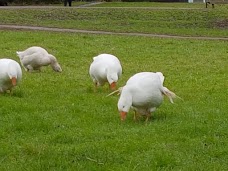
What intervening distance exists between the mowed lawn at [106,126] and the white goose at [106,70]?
0.95 ft

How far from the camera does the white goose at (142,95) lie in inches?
336

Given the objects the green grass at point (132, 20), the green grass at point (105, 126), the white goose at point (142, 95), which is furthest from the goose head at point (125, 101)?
the green grass at point (132, 20)

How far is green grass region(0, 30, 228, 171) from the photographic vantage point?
6.96 metres

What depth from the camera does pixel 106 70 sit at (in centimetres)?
1058

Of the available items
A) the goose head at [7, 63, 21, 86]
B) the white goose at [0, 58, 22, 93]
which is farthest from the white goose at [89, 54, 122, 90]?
the goose head at [7, 63, 21, 86]

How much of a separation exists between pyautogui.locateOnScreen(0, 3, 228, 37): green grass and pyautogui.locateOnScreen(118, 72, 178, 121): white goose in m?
16.2

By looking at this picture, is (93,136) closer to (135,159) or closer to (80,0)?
(135,159)

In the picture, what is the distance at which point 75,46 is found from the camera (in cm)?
1933

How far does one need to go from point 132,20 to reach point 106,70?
807 inches

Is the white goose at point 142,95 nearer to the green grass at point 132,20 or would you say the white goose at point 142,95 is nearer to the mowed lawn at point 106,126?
the mowed lawn at point 106,126

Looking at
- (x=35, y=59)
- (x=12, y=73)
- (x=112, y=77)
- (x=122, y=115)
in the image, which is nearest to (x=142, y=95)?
(x=122, y=115)

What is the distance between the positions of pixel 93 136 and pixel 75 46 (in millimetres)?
11537

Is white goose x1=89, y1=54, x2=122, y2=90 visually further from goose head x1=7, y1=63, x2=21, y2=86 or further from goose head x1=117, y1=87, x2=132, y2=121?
goose head x1=117, y1=87, x2=132, y2=121

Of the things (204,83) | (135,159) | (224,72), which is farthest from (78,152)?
(224,72)
